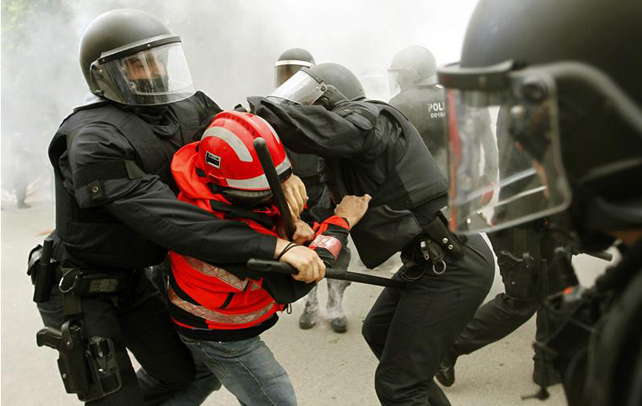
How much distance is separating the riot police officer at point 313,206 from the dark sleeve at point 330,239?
16.1 inches

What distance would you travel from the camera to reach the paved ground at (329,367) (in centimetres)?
340

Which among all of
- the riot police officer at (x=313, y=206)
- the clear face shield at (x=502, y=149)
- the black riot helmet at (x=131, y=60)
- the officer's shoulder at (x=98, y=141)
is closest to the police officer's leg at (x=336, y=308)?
the riot police officer at (x=313, y=206)

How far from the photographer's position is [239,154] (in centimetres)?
200

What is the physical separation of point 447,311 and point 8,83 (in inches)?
330

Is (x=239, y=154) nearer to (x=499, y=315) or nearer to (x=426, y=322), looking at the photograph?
(x=426, y=322)

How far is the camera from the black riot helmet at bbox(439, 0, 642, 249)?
40.0 inches

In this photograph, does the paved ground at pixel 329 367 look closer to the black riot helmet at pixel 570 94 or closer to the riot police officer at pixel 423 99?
the riot police officer at pixel 423 99

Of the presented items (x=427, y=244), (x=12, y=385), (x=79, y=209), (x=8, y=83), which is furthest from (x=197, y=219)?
(x=8, y=83)

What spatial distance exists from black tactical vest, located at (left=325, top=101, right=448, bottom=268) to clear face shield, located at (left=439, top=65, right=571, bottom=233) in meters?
0.86

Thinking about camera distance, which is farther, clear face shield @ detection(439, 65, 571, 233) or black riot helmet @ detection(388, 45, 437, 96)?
black riot helmet @ detection(388, 45, 437, 96)

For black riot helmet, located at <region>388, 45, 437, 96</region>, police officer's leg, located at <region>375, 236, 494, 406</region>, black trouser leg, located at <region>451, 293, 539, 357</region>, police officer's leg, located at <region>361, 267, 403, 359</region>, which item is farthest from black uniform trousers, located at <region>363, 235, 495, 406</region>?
black riot helmet, located at <region>388, 45, 437, 96</region>

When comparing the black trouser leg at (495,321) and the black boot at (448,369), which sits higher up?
the black trouser leg at (495,321)

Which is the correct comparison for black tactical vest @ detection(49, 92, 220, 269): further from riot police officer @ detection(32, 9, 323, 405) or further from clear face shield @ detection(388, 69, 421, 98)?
clear face shield @ detection(388, 69, 421, 98)

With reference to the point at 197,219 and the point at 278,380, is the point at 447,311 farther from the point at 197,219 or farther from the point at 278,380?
the point at 197,219
